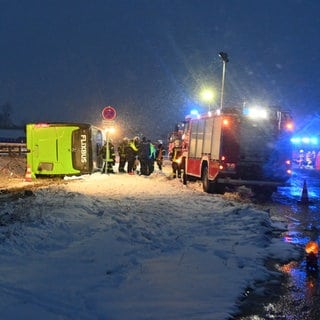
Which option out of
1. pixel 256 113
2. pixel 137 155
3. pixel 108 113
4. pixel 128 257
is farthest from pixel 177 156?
pixel 128 257

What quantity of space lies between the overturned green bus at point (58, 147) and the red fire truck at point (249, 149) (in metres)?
5.61

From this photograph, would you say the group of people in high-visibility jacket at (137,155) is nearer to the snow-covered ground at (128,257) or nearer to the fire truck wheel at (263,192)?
the fire truck wheel at (263,192)

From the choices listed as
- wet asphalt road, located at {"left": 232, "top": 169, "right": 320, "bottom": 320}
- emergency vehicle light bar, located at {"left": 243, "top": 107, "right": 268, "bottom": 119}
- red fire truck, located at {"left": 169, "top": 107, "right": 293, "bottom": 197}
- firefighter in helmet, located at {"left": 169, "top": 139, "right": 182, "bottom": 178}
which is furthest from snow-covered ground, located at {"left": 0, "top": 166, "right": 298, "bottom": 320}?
firefighter in helmet, located at {"left": 169, "top": 139, "right": 182, "bottom": 178}

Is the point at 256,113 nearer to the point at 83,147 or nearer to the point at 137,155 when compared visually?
the point at 83,147

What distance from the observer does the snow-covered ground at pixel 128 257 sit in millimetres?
5543

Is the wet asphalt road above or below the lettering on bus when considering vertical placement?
below

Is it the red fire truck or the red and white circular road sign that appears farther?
the red and white circular road sign

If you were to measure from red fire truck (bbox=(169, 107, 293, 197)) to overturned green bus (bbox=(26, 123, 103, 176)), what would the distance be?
561 cm

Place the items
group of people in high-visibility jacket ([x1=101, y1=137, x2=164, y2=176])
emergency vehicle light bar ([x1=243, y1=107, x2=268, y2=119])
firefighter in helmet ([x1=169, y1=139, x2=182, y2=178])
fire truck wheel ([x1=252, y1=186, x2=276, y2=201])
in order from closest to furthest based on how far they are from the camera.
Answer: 1. emergency vehicle light bar ([x1=243, y1=107, x2=268, y2=119])
2. fire truck wheel ([x1=252, y1=186, x2=276, y2=201])
3. firefighter in helmet ([x1=169, y1=139, x2=182, y2=178])
4. group of people in high-visibility jacket ([x1=101, y1=137, x2=164, y2=176])

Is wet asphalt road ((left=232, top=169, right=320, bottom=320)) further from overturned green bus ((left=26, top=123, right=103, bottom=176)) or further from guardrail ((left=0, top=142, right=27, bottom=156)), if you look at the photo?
guardrail ((left=0, top=142, right=27, bottom=156))

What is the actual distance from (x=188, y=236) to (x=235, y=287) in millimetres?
2816

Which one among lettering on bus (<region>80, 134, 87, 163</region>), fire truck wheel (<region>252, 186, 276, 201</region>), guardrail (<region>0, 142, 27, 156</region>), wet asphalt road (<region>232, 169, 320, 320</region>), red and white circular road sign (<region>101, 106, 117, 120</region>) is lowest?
guardrail (<region>0, 142, 27, 156</region>)

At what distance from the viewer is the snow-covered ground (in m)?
5.54

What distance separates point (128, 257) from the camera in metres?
7.48
